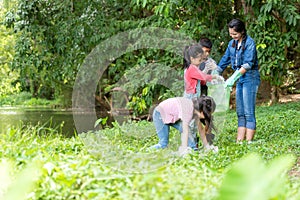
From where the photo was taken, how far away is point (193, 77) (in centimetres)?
588

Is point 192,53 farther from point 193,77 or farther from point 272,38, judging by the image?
point 272,38

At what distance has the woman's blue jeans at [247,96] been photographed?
6.48 meters

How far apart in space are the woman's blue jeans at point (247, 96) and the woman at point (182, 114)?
26.9 inches

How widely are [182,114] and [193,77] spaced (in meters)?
0.44

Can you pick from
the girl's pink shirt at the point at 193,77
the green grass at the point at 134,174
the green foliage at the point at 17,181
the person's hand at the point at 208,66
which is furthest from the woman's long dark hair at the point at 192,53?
the green foliage at the point at 17,181

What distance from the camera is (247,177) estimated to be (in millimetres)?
2078

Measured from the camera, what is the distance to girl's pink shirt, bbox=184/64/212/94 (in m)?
5.86

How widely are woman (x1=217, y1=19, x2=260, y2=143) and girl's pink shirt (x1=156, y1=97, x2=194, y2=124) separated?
0.70 meters

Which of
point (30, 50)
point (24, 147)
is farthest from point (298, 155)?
point (30, 50)

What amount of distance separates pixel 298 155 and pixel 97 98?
15.3m

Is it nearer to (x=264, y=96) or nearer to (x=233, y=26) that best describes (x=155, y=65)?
(x=264, y=96)

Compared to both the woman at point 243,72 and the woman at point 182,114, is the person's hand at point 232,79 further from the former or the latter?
the woman at point 182,114

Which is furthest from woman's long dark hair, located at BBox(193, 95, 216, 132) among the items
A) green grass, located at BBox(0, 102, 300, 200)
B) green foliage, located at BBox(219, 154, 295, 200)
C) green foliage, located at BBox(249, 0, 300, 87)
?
green foliage, located at BBox(249, 0, 300, 87)

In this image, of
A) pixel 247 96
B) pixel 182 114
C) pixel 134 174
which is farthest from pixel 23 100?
pixel 134 174
